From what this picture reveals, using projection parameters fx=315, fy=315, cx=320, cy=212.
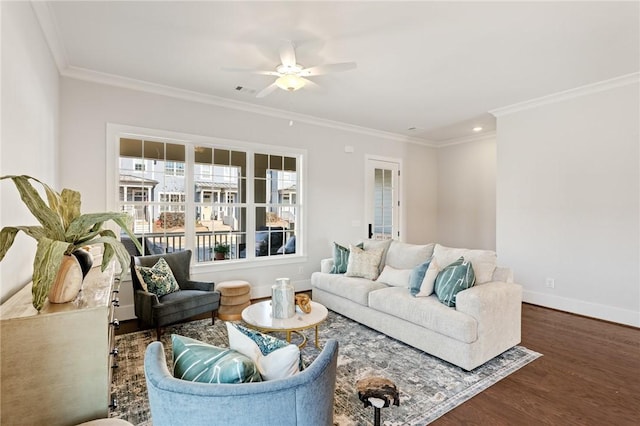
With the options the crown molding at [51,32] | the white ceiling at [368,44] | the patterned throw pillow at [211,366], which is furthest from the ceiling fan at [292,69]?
the patterned throw pillow at [211,366]

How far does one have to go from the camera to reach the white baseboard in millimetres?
3715

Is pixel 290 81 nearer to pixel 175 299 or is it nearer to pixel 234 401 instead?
pixel 175 299

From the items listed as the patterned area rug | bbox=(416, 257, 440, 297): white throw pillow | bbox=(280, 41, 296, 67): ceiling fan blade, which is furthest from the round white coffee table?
bbox=(280, 41, 296, 67): ceiling fan blade

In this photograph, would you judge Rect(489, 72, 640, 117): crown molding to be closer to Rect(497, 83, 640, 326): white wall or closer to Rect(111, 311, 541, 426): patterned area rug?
Rect(497, 83, 640, 326): white wall

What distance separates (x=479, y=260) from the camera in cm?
311

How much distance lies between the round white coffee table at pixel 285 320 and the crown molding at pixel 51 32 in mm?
2918

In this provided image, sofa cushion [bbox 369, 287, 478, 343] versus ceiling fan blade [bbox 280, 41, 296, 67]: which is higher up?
ceiling fan blade [bbox 280, 41, 296, 67]

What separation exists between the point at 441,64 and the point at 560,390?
3.12 meters

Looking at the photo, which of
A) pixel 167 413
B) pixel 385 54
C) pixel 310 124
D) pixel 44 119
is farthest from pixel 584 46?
pixel 44 119

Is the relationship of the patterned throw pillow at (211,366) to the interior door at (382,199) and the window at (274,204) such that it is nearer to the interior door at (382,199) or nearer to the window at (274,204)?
the window at (274,204)

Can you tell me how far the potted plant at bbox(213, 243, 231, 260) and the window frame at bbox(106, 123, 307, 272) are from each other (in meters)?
0.09

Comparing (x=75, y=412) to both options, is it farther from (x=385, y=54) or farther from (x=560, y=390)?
(x=385, y=54)

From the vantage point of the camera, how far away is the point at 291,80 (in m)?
3.04

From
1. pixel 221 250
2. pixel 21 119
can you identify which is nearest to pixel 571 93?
pixel 221 250
